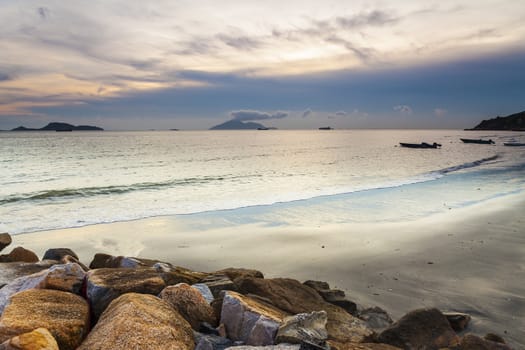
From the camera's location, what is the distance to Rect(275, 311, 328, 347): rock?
12.3 feet

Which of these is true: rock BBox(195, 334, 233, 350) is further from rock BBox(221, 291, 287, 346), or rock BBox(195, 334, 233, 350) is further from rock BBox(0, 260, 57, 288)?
rock BBox(0, 260, 57, 288)

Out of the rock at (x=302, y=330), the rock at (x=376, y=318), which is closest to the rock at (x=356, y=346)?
the rock at (x=302, y=330)

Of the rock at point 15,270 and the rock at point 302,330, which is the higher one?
the rock at point 302,330

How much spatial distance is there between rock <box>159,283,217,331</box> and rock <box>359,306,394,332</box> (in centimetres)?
250

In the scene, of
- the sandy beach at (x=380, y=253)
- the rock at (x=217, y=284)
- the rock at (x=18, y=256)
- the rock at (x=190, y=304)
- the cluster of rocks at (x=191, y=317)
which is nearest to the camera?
the cluster of rocks at (x=191, y=317)

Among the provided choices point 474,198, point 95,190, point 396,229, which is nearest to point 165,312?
point 396,229

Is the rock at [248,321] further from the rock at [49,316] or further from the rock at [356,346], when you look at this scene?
the rock at [49,316]

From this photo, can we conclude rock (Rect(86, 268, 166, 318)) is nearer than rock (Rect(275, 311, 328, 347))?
No

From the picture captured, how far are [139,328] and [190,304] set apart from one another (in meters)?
1.13

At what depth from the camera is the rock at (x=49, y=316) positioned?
3826 millimetres

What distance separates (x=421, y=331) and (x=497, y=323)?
1.62m

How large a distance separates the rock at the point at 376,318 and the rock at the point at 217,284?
2127 millimetres

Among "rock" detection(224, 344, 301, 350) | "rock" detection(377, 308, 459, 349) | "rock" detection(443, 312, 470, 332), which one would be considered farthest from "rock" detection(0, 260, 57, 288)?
"rock" detection(443, 312, 470, 332)

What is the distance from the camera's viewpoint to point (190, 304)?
4750 mm
